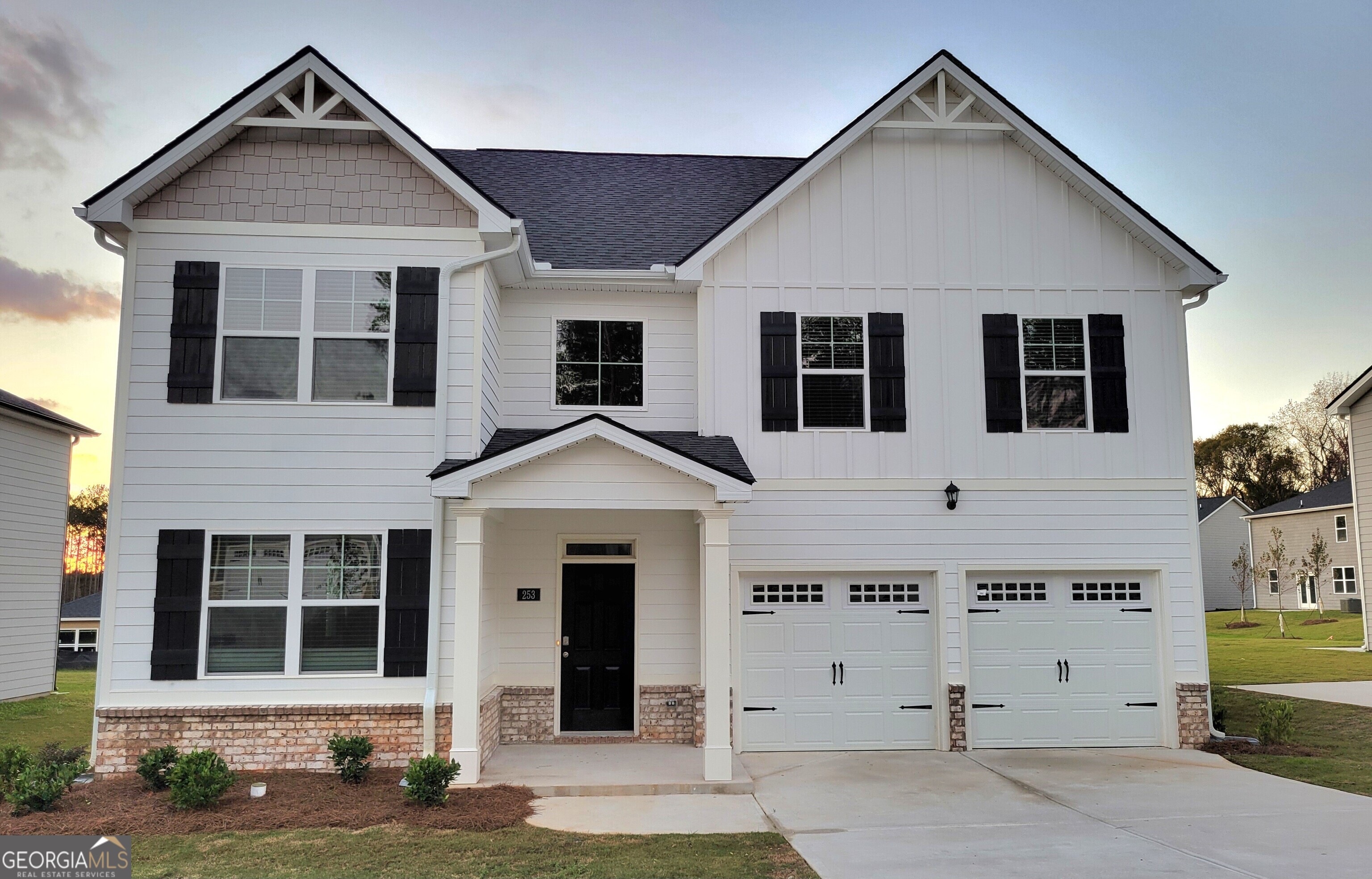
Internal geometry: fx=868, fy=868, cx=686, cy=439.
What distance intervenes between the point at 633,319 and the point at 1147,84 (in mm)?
11025

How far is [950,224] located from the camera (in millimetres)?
11547

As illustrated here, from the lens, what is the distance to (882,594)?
1114cm

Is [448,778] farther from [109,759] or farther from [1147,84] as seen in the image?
[1147,84]

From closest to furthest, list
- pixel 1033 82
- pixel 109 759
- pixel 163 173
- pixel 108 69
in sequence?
1. pixel 109 759
2. pixel 163 173
3. pixel 108 69
4. pixel 1033 82

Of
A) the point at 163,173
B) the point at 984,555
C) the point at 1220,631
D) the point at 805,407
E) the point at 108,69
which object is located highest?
the point at 108,69

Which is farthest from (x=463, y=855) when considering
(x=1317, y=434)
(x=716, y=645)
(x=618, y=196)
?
(x=1317, y=434)

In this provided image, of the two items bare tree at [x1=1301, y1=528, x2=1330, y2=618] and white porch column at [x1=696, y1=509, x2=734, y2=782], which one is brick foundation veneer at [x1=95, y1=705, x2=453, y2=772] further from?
bare tree at [x1=1301, y1=528, x2=1330, y2=618]

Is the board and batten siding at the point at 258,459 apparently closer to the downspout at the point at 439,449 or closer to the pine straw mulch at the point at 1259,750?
the downspout at the point at 439,449

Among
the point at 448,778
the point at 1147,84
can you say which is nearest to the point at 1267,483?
the point at 1147,84

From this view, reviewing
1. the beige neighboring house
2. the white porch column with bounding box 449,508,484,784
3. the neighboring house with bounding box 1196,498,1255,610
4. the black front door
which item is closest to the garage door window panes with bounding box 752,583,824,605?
the black front door

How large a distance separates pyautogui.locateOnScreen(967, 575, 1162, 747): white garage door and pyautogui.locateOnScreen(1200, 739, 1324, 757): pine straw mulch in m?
0.60

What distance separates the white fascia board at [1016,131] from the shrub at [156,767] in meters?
7.60

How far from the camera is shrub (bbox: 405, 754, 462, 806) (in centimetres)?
784

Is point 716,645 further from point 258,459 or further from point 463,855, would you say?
point 258,459
